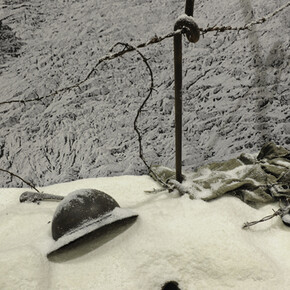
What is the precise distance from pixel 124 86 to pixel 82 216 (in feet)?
3.18

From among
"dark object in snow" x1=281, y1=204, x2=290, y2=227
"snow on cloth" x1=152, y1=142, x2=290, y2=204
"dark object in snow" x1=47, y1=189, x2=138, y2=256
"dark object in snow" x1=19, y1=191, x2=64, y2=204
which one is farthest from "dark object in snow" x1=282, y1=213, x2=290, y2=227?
"dark object in snow" x1=19, y1=191, x2=64, y2=204

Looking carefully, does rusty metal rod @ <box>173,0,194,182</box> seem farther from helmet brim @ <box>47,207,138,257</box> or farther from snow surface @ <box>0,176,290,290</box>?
helmet brim @ <box>47,207,138,257</box>

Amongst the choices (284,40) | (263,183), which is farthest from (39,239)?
(284,40)

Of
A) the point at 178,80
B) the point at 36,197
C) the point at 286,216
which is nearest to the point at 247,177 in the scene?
the point at 286,216

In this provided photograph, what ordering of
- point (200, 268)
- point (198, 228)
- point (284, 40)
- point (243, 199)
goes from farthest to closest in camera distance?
1. point (284, 40)
2. point (243, 199)
3. point (198, 228)
4. point (200, 268)

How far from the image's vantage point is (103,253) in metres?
1.30

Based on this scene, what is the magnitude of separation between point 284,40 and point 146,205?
141 centimetres

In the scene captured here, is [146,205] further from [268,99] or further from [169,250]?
[268,99]

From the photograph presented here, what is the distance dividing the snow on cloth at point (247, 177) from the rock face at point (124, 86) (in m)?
0.16

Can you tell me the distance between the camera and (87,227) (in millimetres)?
1292

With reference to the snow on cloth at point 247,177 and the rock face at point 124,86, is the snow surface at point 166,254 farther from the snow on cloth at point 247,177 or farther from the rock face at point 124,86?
the rock face at point 124,86

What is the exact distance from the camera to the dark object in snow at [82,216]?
1.28 m

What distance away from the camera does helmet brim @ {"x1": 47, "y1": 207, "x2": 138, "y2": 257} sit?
4.14 feet

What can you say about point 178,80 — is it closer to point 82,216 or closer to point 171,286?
point 82,216
